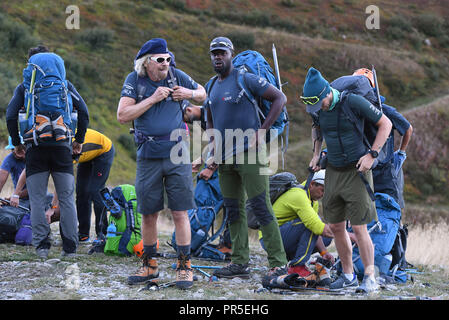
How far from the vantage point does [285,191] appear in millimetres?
6059

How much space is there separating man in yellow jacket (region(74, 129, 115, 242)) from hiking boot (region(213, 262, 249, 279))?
229cm

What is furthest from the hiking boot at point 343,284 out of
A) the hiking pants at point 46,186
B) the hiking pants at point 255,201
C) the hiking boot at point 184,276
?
the hiking pants at point 46,186

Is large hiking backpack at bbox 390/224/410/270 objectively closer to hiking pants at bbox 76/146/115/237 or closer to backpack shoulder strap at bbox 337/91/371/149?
backpack shoulder strap at bbox 337/91/371/149

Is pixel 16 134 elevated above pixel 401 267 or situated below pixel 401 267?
above

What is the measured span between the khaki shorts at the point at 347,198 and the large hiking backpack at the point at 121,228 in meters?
2.36

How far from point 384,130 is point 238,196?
1541mm

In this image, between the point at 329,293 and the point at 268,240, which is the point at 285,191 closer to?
the point at 268,240

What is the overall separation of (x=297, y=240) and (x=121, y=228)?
204 centimetres

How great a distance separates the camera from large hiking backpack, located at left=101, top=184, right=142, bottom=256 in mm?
6508

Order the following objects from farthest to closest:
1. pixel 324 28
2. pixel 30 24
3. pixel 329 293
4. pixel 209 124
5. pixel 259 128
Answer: pixel 324 28
pixel 30 24
pixel 209 124
pixel 259 128
pixel 329 293

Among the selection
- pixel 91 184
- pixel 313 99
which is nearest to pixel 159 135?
pixel 313 99

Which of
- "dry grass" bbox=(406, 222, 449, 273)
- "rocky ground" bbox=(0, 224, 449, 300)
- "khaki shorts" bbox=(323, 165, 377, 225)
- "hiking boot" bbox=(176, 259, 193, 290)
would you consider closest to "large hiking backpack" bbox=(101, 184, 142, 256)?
"rocky ground" bbox=(0, 224, 449, 300)

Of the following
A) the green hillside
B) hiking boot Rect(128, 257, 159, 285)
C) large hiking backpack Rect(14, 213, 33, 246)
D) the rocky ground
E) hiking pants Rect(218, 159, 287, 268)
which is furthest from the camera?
the green hillside

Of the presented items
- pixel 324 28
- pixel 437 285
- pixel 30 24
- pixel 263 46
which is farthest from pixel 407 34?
pixel 437 285
